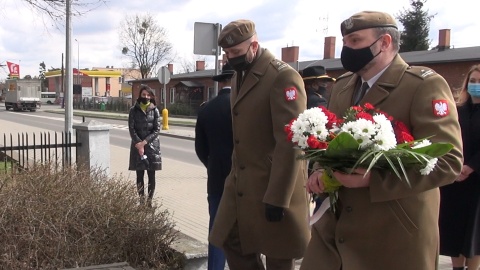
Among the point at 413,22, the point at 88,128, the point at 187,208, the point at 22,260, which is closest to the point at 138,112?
the point at 88,128

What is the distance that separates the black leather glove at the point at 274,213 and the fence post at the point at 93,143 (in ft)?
14.5

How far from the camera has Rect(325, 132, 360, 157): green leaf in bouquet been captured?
2.11 meters

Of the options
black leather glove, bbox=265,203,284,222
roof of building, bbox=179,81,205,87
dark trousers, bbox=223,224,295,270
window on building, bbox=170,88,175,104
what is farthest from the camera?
window on building, bbox=170,88,175,104

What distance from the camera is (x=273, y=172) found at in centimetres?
314

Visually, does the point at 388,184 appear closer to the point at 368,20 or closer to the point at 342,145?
the point at 342,145

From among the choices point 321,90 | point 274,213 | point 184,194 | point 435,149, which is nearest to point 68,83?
point 184,194

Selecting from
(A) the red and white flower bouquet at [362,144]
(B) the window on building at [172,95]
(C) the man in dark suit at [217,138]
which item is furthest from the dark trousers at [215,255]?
(B) the window on building at [172,95]

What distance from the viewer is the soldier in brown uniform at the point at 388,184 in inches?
87.1

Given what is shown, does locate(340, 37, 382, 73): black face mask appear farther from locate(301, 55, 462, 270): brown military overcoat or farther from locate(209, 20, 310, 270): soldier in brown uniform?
locate(209, 20, 310, 270): soldier in brown uniform

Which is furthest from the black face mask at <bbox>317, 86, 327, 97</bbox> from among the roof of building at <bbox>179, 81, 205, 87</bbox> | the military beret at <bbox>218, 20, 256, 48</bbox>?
the roof of building at <bbox>179, 81, 205, 87</bbox>

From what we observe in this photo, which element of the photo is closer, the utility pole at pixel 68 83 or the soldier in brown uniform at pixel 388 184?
the soldier in brown uniform at pixel 388 184

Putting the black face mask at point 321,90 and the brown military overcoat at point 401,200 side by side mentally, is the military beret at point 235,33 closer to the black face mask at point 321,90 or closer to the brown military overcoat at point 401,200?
the brown military overcoat at point 401,200

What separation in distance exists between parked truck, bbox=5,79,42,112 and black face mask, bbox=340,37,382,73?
53929mm

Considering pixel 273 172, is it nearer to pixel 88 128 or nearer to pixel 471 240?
pixel 471 240
